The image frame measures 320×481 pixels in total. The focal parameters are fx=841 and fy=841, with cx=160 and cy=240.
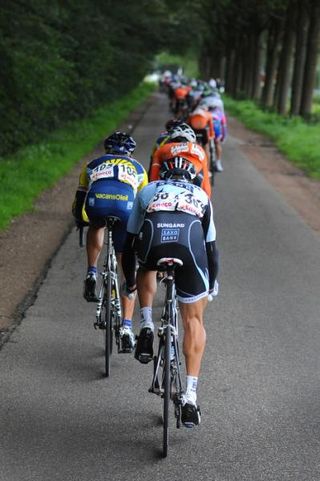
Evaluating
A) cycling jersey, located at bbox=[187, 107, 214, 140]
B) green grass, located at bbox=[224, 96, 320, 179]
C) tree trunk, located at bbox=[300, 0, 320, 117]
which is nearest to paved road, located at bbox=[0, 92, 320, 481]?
cycling jersey, located at bbox=[187, 107, 214, 140]

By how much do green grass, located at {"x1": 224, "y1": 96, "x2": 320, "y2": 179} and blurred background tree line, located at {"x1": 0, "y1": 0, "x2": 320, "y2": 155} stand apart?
1.35 meters

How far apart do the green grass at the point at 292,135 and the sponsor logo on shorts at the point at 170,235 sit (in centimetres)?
1523

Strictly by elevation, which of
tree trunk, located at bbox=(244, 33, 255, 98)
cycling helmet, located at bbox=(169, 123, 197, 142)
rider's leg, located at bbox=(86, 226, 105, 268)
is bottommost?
tree trunk, located at bbox=(244, 33, 255, 98)

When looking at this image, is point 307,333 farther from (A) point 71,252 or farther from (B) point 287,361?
(A) point 71,252

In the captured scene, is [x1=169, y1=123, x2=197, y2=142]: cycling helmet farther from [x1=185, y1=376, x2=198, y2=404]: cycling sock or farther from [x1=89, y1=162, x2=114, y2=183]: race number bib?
[x1=185, y1=376, x2=198, y2=404]: cycling sock

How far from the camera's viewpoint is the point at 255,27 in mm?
51719

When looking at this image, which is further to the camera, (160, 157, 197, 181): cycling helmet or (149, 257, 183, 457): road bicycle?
(160, 157, 197, 181): cycling helmet

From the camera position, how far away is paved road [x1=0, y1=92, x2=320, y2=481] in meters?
4.78

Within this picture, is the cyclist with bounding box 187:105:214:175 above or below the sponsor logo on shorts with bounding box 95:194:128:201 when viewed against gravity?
below

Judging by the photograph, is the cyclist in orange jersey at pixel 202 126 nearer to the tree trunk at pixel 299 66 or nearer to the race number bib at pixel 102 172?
the race number bib at pixel 102 172

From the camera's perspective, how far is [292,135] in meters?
28.1

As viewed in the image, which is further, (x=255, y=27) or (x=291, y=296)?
(x=255, y=27)

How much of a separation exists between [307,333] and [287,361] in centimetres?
85

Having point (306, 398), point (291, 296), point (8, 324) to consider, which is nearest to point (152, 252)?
point (306, 398)
